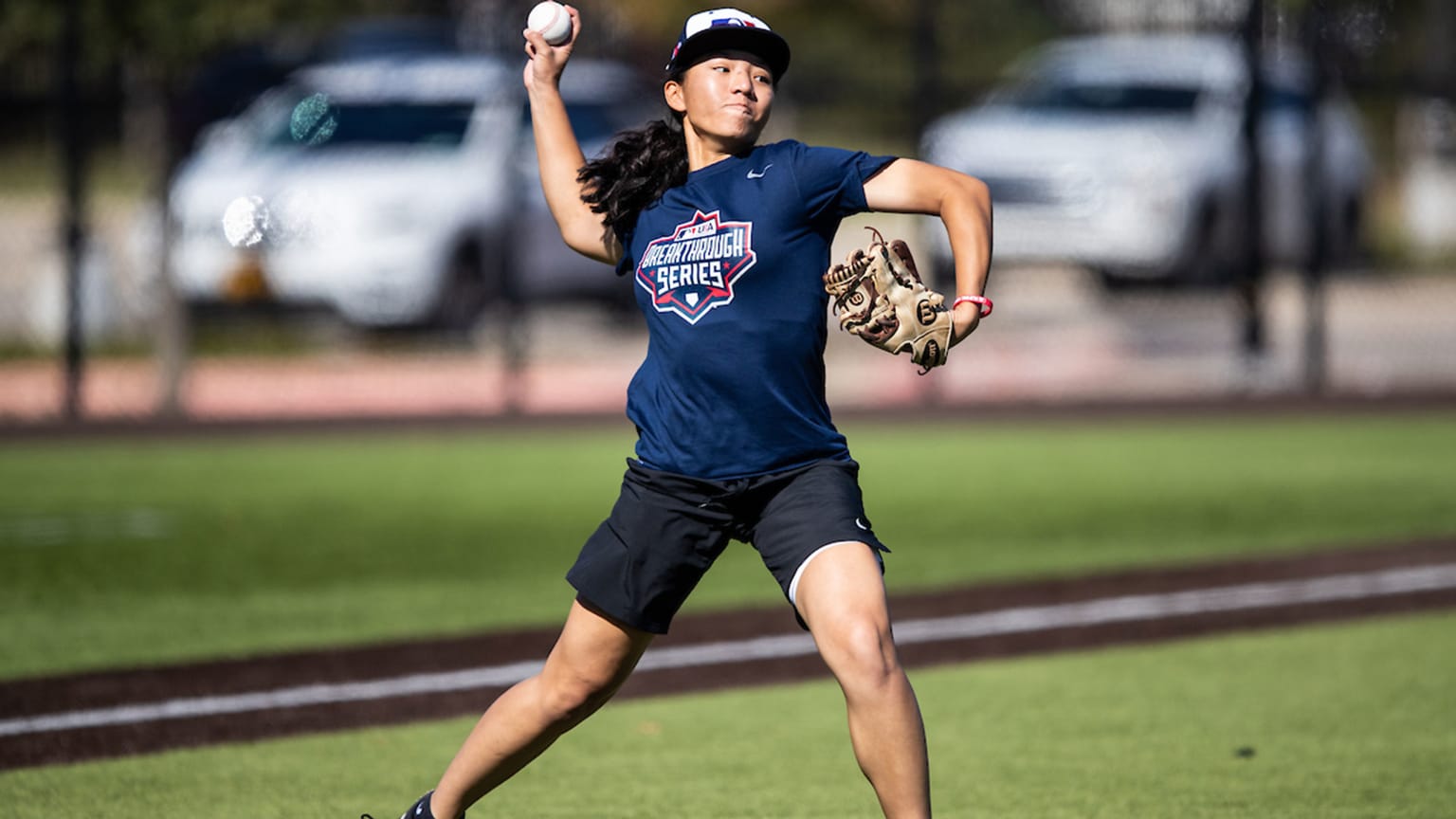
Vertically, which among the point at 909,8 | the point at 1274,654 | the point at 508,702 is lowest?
the point at 1274,654

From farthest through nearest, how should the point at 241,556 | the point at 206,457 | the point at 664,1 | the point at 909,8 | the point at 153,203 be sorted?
the point at 664,1 < the point at 909,8 < the point at 153,203 < the point at 206,457 < the point at 241,556

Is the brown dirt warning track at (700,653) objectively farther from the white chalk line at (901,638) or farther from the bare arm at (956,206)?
the bare arm at (956,206)

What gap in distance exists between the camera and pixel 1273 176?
18.2 m

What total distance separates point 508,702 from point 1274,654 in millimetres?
Result: 3847

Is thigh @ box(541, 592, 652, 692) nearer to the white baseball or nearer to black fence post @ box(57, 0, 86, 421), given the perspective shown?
the white baseball

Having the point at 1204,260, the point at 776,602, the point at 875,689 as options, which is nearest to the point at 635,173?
the point at 875,689

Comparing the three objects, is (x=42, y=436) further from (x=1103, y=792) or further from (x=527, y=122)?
(x=1103, y=792)

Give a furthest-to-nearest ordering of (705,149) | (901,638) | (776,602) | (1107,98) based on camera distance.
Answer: (1107,98) < (776,602) < (901,638) < (705,149)

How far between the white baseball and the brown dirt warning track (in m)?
2.53

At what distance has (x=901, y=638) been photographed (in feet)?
26.0

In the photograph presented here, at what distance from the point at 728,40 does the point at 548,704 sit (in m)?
1.58

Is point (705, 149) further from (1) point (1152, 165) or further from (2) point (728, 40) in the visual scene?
(1) point (1152, 165)

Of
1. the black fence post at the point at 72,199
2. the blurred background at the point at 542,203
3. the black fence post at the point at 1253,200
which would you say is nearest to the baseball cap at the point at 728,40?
the blurred background at the point at 542,203

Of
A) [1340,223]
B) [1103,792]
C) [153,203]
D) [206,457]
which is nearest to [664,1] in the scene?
[1340,223]
